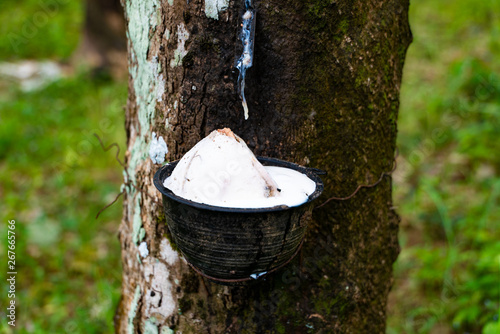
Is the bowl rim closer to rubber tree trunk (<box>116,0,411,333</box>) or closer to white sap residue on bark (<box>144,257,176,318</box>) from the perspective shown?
rubber tree trunk (<box>116,0,411,333</box>)

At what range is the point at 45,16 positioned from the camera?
901 cm

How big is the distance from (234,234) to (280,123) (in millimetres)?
605

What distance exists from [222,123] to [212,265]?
0.60 meters

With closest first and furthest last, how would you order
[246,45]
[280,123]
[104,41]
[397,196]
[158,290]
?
[246,45], [280,123], [158,290], [397,196], [104,41]

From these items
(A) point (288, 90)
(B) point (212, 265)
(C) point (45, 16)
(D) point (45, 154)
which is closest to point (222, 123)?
(A) point (288, 90)

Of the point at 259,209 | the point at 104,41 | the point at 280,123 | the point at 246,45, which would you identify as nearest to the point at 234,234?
the point at 259,209

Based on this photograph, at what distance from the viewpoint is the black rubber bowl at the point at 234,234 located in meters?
1.27

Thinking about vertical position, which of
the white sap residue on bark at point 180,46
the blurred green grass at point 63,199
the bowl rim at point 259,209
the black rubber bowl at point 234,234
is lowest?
the blurred green grass at point 63,199

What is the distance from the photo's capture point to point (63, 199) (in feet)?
13.2

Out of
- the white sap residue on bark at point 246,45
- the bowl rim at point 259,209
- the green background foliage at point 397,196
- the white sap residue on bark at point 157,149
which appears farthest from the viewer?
the green background foliage at point 397,196

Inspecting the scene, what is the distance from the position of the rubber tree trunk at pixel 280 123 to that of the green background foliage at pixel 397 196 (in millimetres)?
1051

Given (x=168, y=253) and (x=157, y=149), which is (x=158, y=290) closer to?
(x=168, y=253)

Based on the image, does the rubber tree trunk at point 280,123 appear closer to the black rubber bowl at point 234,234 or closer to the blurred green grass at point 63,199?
the black rubber bowl at point 234,234

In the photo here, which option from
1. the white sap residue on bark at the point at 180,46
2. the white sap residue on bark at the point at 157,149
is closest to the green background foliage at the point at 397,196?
the white sap residue on bark at the point at 157,149
